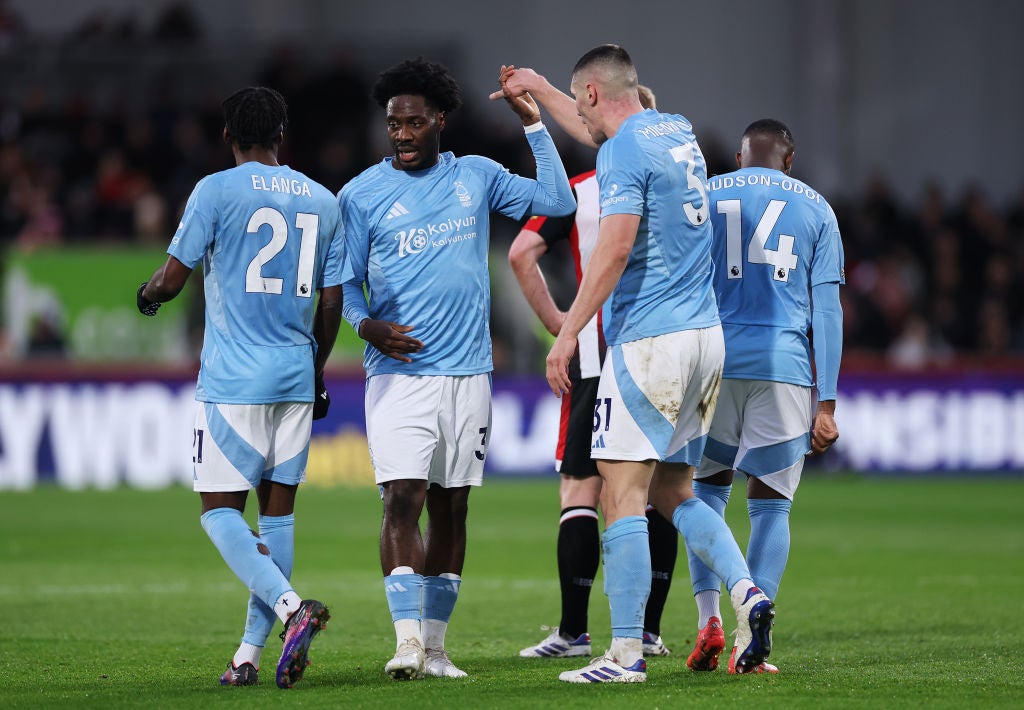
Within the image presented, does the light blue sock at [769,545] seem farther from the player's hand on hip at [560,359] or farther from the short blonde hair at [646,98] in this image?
the short blonde hair at [646,98]

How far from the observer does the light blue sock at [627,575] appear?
18.6 ft

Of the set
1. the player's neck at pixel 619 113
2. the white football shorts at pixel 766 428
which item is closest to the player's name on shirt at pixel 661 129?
the player's neck at pixel 619 113

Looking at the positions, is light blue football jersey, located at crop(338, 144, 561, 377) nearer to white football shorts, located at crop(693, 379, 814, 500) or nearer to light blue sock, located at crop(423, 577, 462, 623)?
light blue sock, located at crop(423, 577, 462, 623)

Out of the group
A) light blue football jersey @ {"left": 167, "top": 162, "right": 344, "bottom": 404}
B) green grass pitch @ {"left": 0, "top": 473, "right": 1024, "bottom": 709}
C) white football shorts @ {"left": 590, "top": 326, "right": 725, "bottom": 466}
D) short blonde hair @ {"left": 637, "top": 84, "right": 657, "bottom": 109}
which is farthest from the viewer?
short blonde hair @ {"left": 637, "top": 84, "right": 657, "bottom": 109}

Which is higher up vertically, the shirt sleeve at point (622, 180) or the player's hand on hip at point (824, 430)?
the shirt sleeve at point (622, 180)

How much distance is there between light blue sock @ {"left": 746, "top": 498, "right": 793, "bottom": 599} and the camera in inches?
250

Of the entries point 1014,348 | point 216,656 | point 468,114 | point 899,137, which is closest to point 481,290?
point 216,656

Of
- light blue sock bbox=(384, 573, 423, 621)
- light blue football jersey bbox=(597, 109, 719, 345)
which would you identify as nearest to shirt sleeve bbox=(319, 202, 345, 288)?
light blue football jersey bbox=(597, 109, 719, 345)

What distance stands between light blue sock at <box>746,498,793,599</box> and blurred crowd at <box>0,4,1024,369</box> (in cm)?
1242

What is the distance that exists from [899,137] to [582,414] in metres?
19.8

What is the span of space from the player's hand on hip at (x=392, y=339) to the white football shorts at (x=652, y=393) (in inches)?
32.5

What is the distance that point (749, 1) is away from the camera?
83.9ft

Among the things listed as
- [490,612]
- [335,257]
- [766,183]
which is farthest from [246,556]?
[490,612]

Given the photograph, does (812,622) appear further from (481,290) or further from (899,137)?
(899,137)
